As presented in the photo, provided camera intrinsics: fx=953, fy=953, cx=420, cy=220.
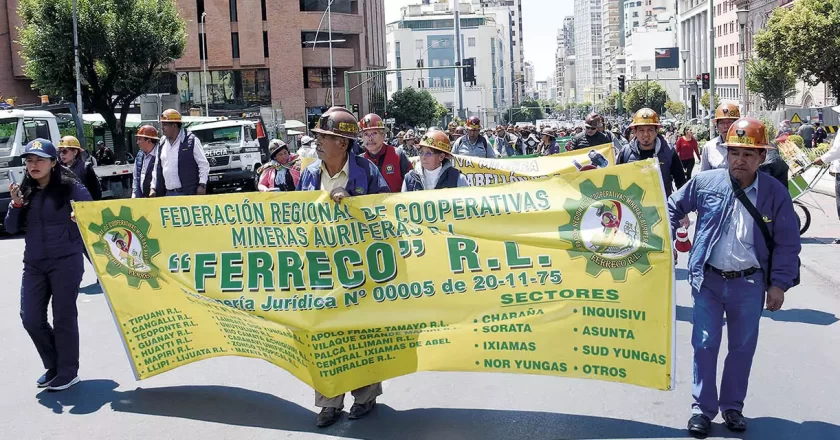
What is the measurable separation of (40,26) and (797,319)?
129 feet

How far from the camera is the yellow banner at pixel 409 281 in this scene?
5371 millimetres

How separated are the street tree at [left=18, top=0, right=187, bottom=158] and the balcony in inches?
975

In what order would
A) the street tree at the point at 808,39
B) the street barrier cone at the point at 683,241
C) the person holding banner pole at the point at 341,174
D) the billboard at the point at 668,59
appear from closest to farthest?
the person holding banner pole at the point at 341,174
the street barrier cone at the point at 683,241
the street tree at the point at 808,39
the billboard at the point at 668,59

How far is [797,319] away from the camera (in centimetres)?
874

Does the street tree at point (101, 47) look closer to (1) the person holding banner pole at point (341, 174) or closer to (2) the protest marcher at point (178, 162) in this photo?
(2) the protest marcher at point (178, 162)

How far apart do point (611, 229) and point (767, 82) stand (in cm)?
6974

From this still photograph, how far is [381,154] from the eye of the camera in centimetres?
992

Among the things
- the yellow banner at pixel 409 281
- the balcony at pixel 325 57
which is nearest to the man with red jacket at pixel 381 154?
the yellow banner at pixel 409 281

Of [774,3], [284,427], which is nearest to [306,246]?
[284,427]

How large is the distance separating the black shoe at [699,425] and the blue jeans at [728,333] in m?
0.03

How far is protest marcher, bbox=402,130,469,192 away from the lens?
740cm

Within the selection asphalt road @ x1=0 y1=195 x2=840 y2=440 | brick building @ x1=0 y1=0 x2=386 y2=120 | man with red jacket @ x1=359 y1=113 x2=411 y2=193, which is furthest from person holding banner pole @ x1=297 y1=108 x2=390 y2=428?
brick building @ x1=0 y1=0 x2=386 y2=120

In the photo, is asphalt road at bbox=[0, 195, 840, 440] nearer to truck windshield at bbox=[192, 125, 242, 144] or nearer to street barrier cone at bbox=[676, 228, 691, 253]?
street barrier cone at bbox=[676, 228, 691, 253]

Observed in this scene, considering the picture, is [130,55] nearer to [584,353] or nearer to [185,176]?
[185,176]
